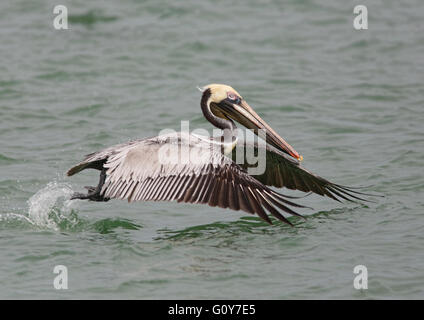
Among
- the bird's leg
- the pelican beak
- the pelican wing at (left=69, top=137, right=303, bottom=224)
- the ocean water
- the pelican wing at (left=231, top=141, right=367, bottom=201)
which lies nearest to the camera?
the ocean water

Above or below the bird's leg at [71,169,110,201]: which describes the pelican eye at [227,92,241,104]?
above

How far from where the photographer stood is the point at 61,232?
7.89 metres

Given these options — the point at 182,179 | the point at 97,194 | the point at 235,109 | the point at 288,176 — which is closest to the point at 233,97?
the point at 235,109

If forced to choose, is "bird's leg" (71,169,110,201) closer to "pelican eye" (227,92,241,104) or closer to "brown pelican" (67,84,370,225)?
"brown pelican" (67,84,370,225)

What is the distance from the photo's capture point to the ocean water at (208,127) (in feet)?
22.5

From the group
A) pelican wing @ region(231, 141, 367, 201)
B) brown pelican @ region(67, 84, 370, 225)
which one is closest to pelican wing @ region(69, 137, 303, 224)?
brown pelican @ region(67, 84, 370, 225)

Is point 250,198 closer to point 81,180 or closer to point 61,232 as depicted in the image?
point 61,232

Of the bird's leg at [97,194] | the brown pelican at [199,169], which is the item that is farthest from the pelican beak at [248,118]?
the bird's leg at [97,194]

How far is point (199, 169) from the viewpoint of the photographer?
7512mm

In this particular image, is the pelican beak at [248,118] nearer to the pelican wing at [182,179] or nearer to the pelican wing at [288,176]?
the pelican wing at [288,176]

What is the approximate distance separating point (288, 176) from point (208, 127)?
3.08 m

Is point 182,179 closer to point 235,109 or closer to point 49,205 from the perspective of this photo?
point 235,109

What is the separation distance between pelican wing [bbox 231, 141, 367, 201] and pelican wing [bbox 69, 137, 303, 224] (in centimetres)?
121

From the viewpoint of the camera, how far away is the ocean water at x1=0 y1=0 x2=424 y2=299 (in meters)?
6.86
